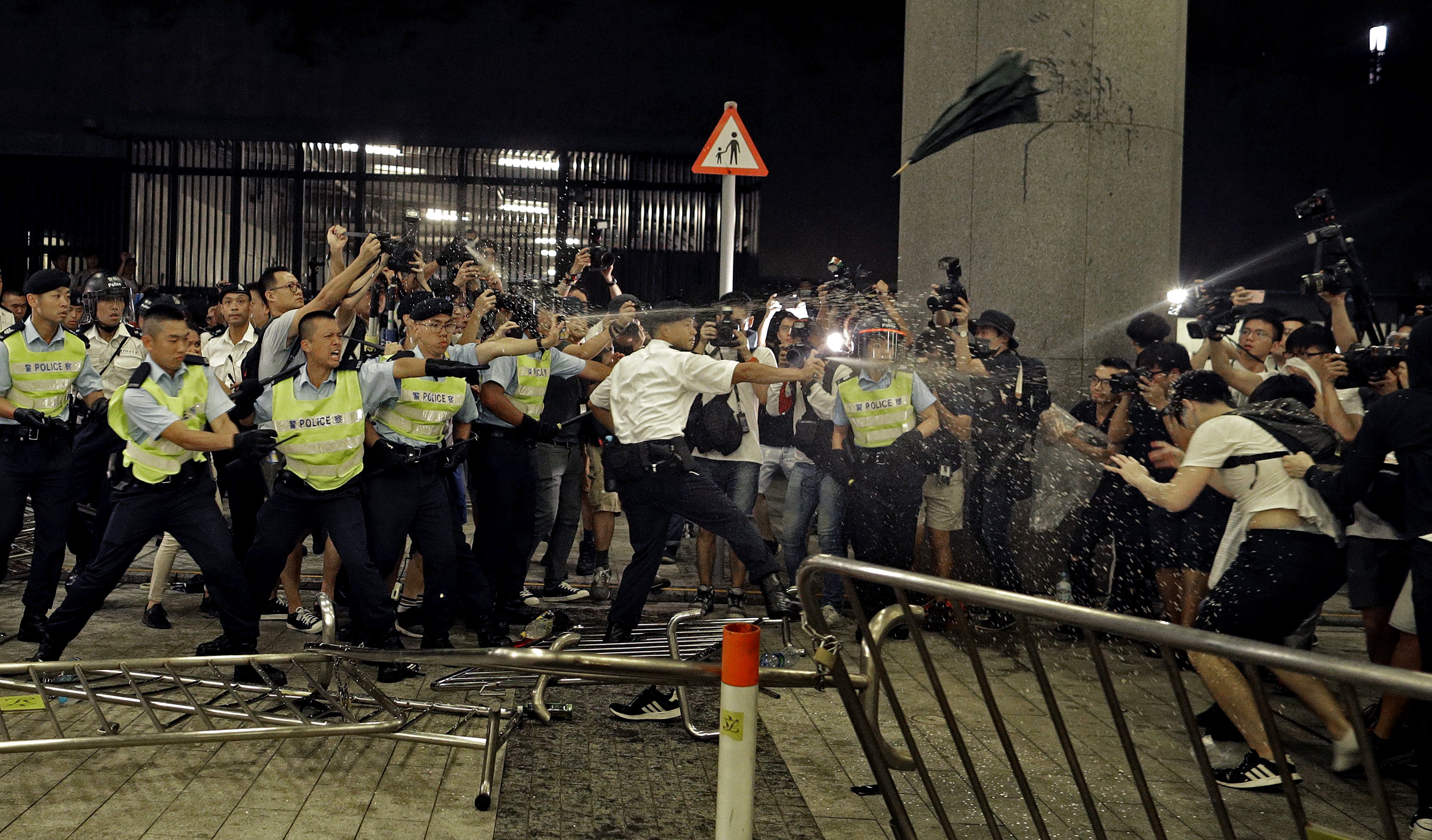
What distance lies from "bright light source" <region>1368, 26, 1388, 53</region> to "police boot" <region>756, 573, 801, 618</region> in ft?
44.9

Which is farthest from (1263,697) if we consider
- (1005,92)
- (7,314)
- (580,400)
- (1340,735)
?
(7,314)

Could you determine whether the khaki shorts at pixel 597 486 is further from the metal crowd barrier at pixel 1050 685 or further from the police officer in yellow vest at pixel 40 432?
the metal crowd barrier at pixel 1050 685

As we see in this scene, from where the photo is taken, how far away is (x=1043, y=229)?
8.22 metres

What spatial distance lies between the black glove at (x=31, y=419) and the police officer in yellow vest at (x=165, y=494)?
86 cm

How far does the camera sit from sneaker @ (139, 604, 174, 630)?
6465mm

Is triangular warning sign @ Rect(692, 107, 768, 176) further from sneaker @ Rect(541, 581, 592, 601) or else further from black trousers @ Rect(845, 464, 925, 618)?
sneaker @ Rect(541, 581, 592, 601)

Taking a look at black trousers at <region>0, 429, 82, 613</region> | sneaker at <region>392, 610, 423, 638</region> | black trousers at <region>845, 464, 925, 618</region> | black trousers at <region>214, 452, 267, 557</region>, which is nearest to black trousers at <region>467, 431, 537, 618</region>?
sneaker at <region>392, 610, 423, 638</region>

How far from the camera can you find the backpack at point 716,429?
7.55 meters

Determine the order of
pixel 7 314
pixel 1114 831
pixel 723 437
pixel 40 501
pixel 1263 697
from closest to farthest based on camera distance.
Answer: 1. pixel 1263 697
2. pixel 1114 831
3. pixel 40 501
4. pixel 723 437
5. pixel 7 314

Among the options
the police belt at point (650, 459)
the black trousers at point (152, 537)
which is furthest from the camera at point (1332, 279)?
the black trousers at point (152, 537)

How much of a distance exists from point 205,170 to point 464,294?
29.1ft

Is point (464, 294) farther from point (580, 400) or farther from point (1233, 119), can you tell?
point (1233, 119)

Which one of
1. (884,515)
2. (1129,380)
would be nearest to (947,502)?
(884,515)

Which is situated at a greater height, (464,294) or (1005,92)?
(1005,92)
